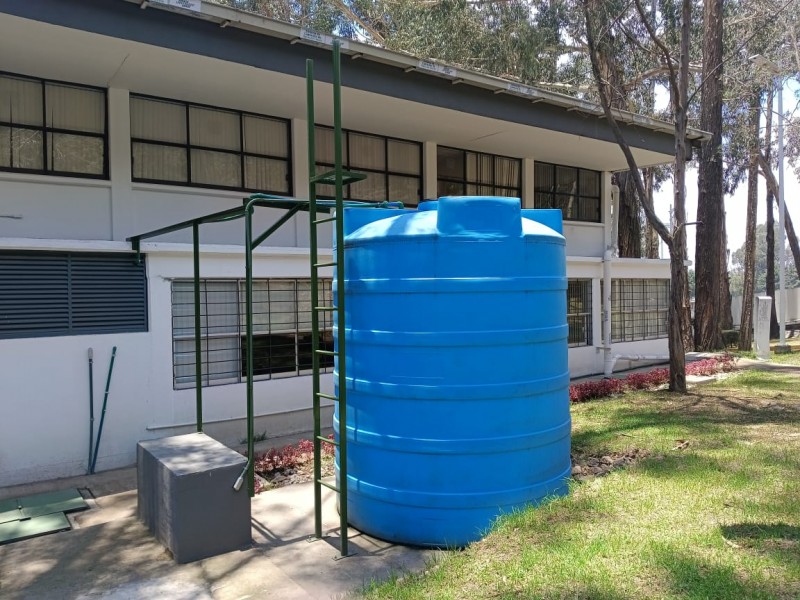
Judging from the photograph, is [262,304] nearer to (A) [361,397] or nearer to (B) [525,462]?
(A) [361,397]

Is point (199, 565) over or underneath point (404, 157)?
underneath

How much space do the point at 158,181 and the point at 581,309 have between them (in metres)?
9.31

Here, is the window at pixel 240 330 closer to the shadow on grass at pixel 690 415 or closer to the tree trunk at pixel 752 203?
the shadow on grass at pixel 690 415

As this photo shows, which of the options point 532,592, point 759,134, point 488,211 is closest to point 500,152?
point 488,211

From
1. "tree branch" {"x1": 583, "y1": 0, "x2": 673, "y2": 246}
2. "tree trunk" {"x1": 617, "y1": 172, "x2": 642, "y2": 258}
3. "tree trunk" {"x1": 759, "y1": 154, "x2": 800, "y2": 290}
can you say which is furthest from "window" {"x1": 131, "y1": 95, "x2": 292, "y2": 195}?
"tree trunk" {"x1": 759, "y1": 154, "x2": 800, "y2": 290}

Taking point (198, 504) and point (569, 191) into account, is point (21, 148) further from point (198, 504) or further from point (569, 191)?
point (569, 191)

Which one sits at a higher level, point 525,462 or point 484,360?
point 484,360

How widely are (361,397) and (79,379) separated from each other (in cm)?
418

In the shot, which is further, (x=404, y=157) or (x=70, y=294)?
(x=404, y=157)

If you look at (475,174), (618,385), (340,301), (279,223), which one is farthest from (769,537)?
(475,174)

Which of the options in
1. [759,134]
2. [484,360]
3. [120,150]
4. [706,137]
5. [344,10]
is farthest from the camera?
[759,134]

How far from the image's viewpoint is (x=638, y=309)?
15.9 metres

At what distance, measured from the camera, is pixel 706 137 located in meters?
12.7

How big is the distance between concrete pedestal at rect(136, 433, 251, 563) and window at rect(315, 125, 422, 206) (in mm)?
6111
